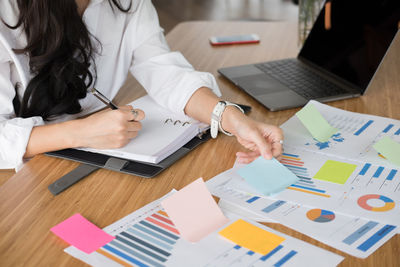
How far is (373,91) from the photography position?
4.33ft

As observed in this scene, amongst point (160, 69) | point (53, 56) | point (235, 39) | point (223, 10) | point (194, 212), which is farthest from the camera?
point (223, 10)

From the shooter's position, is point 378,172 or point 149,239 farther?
point 378,172

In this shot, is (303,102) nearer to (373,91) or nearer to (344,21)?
(373,91)

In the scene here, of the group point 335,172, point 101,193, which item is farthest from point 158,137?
point 335,172

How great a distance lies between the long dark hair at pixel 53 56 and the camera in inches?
43.9

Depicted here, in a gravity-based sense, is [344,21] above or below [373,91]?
above

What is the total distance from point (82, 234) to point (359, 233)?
0.50m

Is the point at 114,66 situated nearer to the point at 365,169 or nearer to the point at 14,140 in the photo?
the point at 14,140

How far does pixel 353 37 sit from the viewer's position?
1.35 m

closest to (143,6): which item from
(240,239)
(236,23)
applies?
(236,23)

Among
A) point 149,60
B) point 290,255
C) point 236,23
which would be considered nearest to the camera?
point 290,255

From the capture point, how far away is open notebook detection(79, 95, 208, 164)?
1.00 m

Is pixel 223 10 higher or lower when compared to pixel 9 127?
lower

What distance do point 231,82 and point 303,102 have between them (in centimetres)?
29
